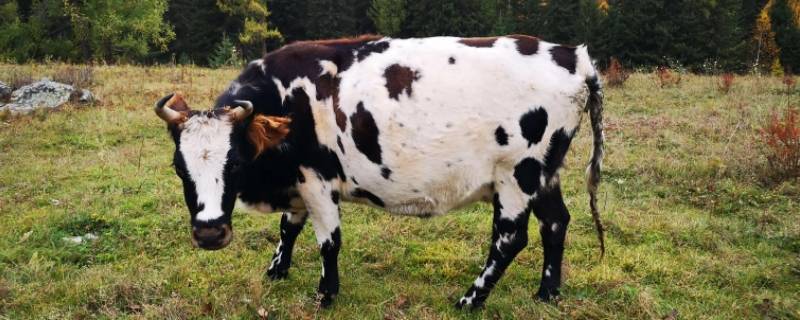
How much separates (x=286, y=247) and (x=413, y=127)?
1891 millimetres

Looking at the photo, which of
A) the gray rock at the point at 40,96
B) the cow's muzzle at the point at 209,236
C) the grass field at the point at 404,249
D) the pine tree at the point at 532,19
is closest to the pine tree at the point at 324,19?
the pine tree at the point at 532,19

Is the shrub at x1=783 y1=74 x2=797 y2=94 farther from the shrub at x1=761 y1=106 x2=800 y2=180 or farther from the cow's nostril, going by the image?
the cow's nostril

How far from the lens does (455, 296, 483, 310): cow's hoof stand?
4645mm

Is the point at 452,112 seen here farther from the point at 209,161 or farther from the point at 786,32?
the point at 786,32

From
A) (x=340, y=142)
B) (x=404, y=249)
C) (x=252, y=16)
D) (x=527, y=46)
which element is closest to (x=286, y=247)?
(x=404, y=249)

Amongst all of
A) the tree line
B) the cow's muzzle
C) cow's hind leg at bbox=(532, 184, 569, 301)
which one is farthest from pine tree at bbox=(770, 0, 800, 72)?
the cow's muzzle

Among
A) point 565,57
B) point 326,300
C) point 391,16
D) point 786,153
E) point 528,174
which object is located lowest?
point 391,16

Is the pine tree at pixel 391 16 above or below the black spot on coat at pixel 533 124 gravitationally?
below

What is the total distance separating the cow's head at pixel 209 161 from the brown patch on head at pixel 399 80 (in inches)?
39.2

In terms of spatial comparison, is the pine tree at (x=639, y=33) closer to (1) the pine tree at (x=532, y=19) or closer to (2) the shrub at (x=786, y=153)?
(1) the pine tree at (x=532, y=19)

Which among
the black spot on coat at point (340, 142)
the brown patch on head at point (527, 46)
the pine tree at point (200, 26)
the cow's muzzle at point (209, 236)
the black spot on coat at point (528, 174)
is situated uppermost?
the brown patch on head at point (527, 46)

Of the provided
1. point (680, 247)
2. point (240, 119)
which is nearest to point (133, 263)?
point (240, 119)

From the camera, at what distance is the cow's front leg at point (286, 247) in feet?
17.4

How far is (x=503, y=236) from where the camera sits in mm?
4594
